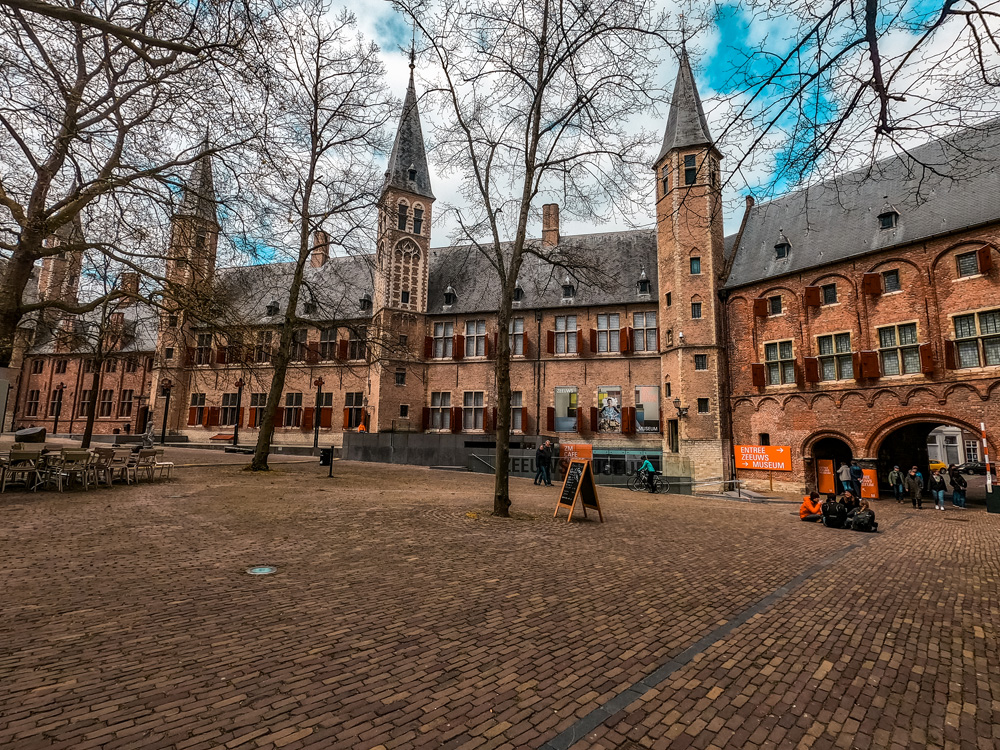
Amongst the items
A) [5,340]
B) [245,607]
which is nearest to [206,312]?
[5,340]

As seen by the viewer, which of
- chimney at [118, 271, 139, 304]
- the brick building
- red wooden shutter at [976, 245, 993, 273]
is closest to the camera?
chimney at [118, 271, 139, 304]

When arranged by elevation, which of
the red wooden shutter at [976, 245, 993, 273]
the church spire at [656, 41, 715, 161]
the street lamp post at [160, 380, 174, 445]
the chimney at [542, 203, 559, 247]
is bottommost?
the street lamp post at [160, 380, 174, 445]

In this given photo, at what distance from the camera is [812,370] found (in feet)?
65.8

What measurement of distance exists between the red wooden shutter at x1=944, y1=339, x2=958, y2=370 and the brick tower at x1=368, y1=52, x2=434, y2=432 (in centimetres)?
2198

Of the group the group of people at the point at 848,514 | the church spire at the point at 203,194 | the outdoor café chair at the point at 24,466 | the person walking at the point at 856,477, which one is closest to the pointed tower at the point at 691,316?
the person walking at the point at 856,477

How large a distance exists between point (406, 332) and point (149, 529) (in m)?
21.4

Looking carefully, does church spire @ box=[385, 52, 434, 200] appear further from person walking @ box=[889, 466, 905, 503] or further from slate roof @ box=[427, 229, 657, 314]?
person walking @ box=[889, 466, 905, 503]

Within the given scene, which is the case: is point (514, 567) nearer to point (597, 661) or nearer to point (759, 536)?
point (597, 661)

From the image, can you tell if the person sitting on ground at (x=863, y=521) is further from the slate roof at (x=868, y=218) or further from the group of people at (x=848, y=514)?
the slate roof at (x=868, y=218)

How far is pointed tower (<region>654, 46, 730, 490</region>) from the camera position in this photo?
21.8 metres

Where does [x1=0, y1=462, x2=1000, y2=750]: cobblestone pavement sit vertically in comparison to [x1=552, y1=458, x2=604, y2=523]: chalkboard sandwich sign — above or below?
below

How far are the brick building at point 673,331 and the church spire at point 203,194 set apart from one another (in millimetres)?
68

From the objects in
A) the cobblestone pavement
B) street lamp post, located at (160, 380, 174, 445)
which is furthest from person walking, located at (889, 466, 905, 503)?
street lamp post, located at (160, 380, 174, 445)

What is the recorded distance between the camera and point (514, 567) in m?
5.69
